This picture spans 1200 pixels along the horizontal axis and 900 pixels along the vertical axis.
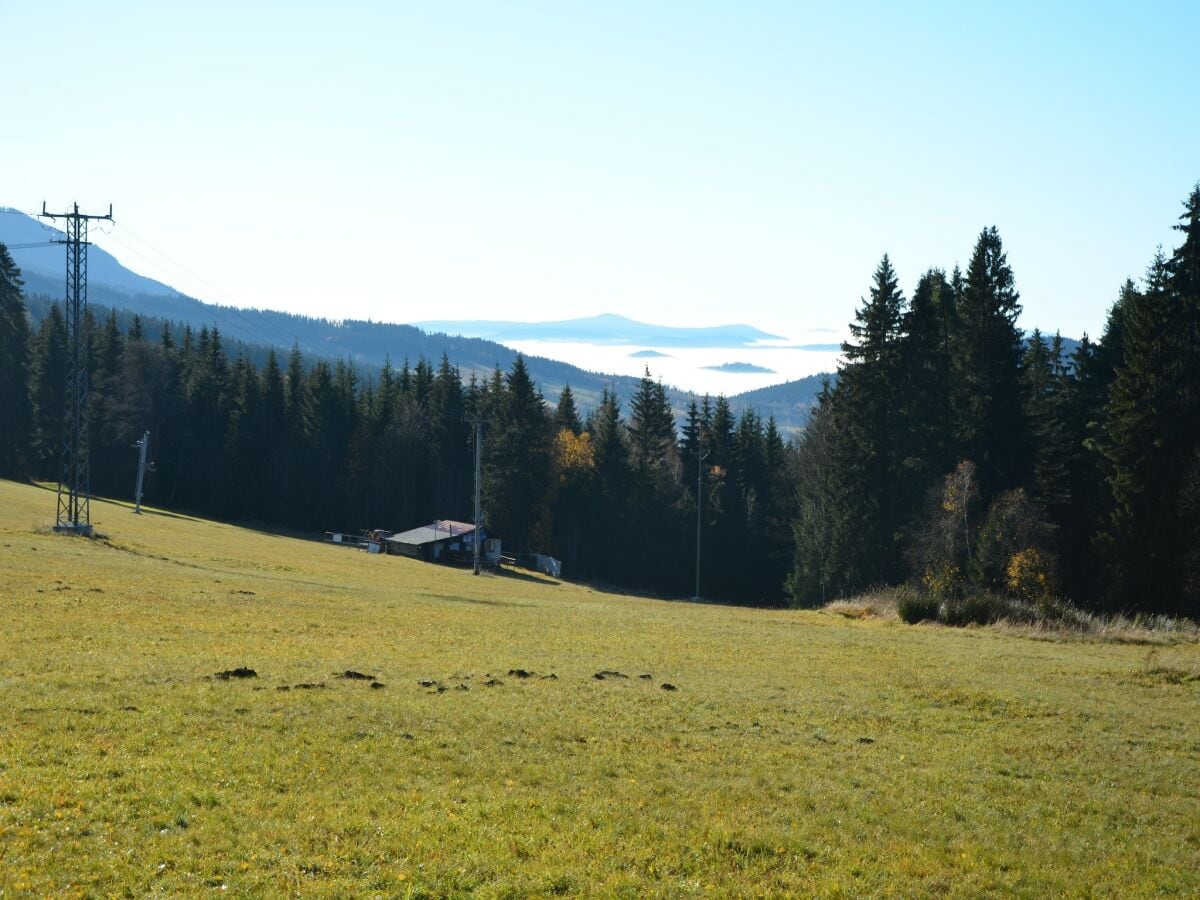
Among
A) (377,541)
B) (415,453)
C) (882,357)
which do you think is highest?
(882,357)

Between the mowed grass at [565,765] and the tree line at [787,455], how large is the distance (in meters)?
20.9

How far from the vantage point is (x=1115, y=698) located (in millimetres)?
25219

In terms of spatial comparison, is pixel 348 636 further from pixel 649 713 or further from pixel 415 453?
pixel 415 453

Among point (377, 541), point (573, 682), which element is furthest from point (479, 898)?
point (377, 541)

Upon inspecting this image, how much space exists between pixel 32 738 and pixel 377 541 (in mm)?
80291

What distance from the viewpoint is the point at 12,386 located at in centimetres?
10712

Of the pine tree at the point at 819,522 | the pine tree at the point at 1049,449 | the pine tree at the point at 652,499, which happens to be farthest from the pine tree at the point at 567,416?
the pine tree at the point at 1049,449

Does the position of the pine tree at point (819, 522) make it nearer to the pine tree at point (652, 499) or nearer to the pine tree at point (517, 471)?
the pine tree at point (652, 499)

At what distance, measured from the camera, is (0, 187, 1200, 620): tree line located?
54250 millimetres

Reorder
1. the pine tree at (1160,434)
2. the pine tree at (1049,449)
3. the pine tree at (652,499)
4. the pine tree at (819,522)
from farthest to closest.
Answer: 1. the pine tree at (652,499)
2. the pine tree at (819,522)
3. the pine tree at (1049,449)
4. the pine tree at (1160,434)

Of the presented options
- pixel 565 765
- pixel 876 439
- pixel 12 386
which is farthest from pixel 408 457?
pixel 565 765

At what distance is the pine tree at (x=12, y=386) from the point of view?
10650cm

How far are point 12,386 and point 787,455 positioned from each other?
82.5 metres

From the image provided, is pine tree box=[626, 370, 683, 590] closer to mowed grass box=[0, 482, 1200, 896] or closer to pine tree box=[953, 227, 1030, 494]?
pine tree box=[953, 227, 1030, 494]
